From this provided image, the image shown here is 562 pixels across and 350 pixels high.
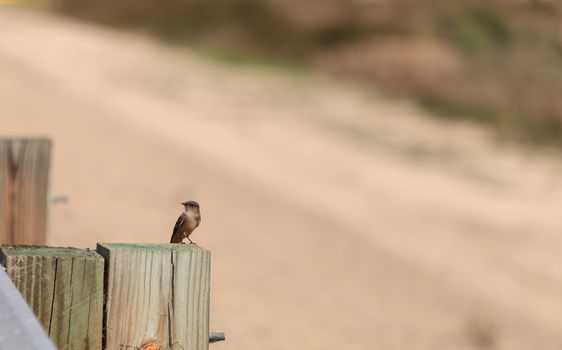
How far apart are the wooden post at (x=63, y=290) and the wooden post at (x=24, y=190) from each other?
6.38 feet

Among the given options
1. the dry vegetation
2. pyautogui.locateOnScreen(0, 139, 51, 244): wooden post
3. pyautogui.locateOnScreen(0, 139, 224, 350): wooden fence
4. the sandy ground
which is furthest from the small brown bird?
the dry vegetation

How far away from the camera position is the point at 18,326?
2359 mm

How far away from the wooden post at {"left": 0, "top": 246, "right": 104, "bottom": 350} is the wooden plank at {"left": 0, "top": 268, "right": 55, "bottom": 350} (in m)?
0.24

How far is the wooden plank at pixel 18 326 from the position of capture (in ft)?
7.47

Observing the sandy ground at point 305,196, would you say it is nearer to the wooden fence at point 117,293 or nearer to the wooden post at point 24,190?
the wooden post at point 24,190

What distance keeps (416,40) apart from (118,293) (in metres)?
25.4

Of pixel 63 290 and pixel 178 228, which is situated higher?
pixel 178 228

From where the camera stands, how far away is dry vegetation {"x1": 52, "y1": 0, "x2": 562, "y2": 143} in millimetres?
23391

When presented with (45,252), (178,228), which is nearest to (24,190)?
(178,228)

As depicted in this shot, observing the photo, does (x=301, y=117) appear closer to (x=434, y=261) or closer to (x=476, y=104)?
(x=476, y=104)

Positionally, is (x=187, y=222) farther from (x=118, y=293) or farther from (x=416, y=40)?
(x=416, y=40)

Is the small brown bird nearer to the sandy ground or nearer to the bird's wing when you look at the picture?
the bird's wing

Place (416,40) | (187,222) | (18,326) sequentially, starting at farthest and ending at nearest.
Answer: (416,40), (187,222), (18,326)

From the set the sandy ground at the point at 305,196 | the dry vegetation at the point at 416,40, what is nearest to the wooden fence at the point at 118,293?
the sandy ground at the point at 305,196
